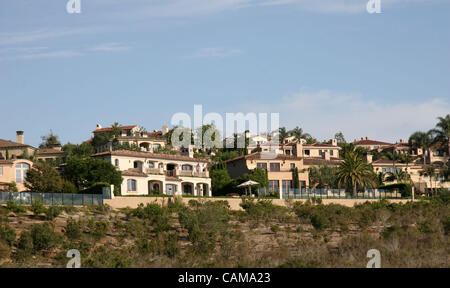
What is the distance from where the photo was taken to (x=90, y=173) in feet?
239

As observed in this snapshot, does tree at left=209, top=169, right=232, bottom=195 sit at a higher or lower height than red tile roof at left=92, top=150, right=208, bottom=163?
lower

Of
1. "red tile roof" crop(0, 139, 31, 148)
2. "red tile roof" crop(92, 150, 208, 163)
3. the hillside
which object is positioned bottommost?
the hillside

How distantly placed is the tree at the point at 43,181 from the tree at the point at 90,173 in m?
3.94

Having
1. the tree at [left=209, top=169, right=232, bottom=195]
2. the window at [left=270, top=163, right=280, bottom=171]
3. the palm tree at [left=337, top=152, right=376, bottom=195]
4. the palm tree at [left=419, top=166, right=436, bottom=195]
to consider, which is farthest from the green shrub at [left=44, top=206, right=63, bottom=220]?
the palm tree at [left=419, top=166, right=436, bottom=195]

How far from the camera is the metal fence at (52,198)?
60750 mm

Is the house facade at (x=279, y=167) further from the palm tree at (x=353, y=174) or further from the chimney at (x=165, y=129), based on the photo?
the chimney at (x=165, y=129)

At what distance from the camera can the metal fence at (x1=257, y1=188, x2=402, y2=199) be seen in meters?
79.2

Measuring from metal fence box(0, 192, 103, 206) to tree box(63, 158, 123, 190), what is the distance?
6577 mm

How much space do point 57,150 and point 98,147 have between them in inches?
250

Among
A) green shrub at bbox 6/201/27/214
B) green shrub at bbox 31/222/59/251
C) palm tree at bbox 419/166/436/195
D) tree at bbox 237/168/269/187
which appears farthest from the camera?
palm tree at bbox 419/166/436/195

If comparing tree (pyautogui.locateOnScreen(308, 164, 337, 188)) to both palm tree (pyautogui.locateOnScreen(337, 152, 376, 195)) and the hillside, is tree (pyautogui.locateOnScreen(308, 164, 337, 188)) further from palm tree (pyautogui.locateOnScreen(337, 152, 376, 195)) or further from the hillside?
the hillside

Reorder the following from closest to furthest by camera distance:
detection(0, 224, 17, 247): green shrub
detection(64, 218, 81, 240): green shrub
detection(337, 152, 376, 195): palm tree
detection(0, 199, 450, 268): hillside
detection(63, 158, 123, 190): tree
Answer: detection(0, 199, 450, 268): hillside, detection(0, 224, 17, 247): green shrub, detection(64, 218, 81, 240): green shrub, detection(63, 158, 123, 190): tree, detection(337, 152, 376, 195): palm tree
